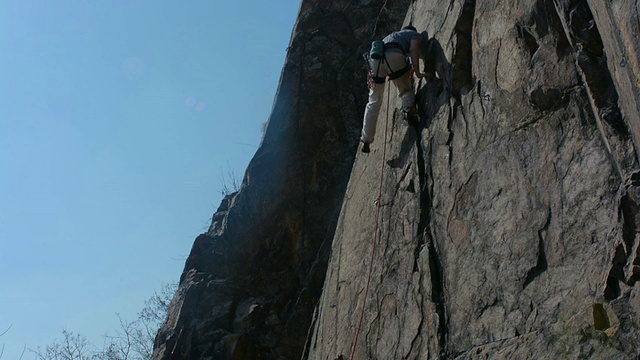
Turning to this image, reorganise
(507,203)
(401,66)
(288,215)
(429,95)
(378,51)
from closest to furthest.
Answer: (507,203), (429,95), (401,66), (378,51), (288,215)

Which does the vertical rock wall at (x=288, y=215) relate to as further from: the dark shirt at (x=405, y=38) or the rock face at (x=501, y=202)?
the dark shirt at (x=405, y=38)

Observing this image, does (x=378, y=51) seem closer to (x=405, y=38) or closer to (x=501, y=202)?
(x=405, y=38)

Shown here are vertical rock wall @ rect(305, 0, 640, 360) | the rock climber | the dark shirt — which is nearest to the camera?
vertical rock wall @ rect(305, 0, 640, 360)

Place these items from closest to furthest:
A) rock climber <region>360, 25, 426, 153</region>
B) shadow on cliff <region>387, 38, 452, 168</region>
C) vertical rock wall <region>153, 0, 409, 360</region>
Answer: shadow on cliff <region>387, 38, 452, 168</region>, rock climber <region>360, 25, 426, 153</region>, vertical rock wall <region>153, 0, 409, 360</region>

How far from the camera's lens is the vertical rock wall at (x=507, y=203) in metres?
5.19

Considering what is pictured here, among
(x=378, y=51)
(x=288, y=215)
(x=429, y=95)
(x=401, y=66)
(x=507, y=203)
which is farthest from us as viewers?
(x=288, y=215)

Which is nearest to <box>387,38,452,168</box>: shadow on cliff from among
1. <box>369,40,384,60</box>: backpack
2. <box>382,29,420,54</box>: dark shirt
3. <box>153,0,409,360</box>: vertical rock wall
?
<box>382,29,420,54</box>: dark shirt

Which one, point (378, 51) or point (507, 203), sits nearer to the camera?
point (507, 203)

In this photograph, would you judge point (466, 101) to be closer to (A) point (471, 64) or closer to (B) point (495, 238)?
(A) point (471, 64)

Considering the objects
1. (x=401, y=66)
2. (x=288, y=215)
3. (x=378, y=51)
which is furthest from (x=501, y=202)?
(x=288, y=215)

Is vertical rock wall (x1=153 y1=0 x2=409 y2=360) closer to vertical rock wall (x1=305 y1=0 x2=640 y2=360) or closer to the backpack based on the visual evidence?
vertical rock wall (x1=305 y1=0 x2=640 y2=360)

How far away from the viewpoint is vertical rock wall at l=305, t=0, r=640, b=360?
5188 millimetres

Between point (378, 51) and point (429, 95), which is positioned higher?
point (378, 51)

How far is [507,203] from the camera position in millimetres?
6496
